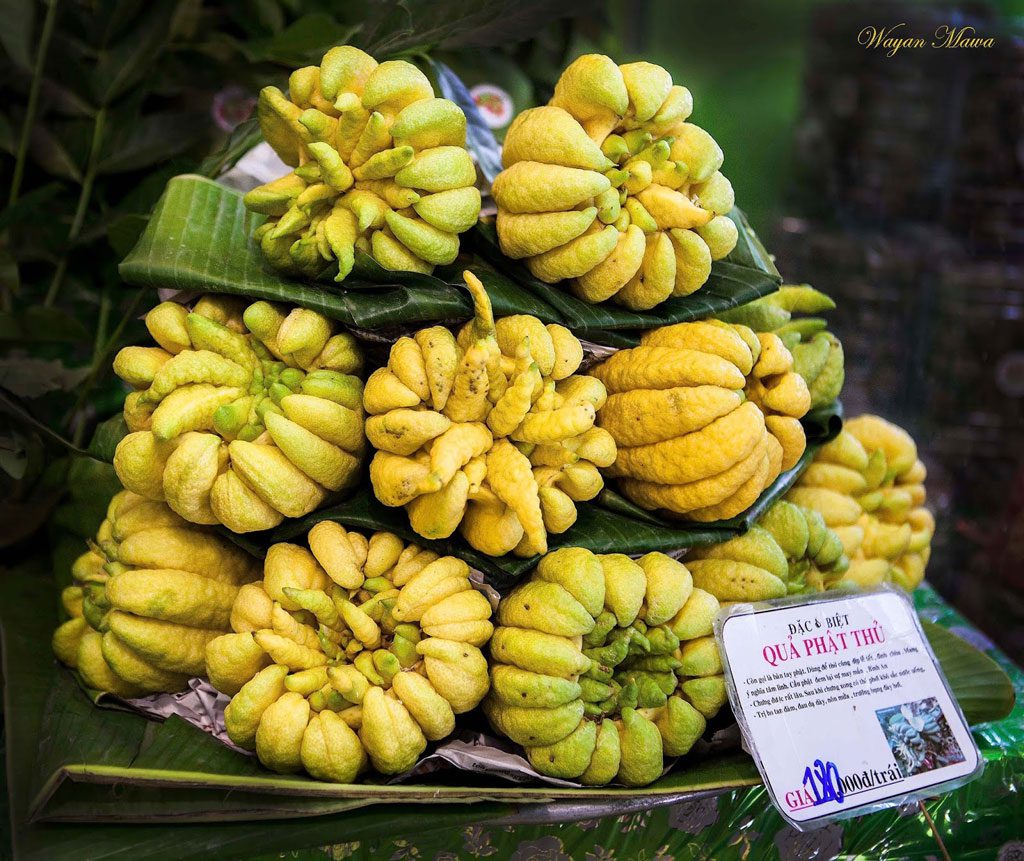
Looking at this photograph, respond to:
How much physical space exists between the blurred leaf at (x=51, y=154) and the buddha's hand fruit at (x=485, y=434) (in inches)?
57.0

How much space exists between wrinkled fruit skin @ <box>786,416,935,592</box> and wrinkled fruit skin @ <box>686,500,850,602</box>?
0.14m

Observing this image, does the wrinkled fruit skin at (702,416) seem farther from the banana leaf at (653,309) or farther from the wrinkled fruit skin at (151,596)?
the wrinkled fruit skin at (151,596)

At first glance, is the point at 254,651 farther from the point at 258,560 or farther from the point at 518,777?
the point at 518,777

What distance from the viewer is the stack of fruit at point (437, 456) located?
4.19ft

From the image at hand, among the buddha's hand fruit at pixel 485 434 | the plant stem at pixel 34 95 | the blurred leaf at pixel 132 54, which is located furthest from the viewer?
the blurred leaf at pixel 132 54

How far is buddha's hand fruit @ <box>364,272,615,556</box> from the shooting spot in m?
1.25

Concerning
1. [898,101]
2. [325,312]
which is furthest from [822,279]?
[325,312]

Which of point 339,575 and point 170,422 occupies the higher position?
point 170,422

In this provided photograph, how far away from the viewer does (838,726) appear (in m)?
1.43

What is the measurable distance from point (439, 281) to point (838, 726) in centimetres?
100

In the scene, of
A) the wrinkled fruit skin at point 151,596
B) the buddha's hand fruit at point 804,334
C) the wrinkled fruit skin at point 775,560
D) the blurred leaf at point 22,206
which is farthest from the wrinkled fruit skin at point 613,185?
the blurred leaf at point 22,206

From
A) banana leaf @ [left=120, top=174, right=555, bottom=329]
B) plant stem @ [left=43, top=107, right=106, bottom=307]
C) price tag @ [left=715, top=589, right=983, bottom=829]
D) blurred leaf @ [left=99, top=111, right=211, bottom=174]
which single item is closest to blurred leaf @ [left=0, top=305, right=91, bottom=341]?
plant stem @ [left=43, top=107, right=106, bottom=307]

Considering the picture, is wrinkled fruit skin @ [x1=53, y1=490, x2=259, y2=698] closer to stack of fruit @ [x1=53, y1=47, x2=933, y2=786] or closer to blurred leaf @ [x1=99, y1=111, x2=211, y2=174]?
stack of fruit @ [x1=53, y1=47, x2=933, y2=786]

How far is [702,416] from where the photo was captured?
54.1 inches
